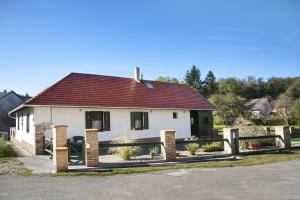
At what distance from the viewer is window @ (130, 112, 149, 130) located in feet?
77.7

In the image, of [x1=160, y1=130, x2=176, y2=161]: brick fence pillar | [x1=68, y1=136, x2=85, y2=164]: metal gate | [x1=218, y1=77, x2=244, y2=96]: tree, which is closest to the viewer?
[x1=68, y1=136, x2=85, y2=164]: metal gate

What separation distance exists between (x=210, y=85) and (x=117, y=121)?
57352mm

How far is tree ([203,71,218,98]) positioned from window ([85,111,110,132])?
55.3m

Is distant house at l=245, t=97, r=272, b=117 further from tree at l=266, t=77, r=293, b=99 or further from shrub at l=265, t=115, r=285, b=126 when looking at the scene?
shrub at l=265, t=115, r=285, b=126

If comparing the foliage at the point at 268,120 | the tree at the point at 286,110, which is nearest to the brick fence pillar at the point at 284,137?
the tree at the point at 286,110

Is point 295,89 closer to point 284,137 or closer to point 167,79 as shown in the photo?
point 167,79

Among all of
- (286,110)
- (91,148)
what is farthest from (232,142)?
(286,110)

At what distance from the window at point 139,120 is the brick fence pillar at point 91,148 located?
10.6m

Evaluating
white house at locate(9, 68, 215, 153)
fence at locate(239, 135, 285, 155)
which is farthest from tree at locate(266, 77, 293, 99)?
fence at locate(239, 135, 285, 155)

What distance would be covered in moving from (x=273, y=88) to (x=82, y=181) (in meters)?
95.2

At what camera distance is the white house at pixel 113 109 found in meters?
20.0

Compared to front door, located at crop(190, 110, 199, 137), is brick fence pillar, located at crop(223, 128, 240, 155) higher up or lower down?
lower down

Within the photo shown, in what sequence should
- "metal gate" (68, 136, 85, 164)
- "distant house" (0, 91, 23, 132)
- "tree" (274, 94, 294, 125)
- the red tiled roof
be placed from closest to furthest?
1. "metal gate" (68, 136, 85, 164)
2. the red tiled roof
3. "distant house" (0, 91, 23, 132)
4. "tree" (274, 94, 294, 125)

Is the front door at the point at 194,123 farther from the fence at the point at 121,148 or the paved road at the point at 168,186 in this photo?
the paved road at the point at 168,186
